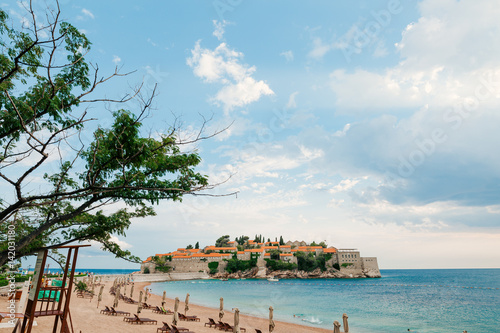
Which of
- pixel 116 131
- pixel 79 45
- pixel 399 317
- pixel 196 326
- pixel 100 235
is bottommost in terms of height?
pixel 399 317

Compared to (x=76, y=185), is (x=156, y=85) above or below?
above

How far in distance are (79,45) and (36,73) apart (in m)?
2.16

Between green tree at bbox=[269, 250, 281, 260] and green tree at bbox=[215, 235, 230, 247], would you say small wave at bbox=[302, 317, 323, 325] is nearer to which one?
green tree at bbox=[269, 250, 281, 260]

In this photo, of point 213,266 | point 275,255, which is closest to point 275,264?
point 275,255

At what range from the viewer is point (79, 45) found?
6152 mm

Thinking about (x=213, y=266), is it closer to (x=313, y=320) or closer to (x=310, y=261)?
(x=310, y=261)

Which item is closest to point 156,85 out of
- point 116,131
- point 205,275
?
point 116,131

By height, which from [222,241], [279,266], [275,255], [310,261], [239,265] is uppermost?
[222,241]

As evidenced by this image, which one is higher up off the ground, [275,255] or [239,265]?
[275,255]

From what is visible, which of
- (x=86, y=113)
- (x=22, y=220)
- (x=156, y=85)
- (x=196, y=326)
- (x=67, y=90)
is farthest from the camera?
(x=196, y=326)

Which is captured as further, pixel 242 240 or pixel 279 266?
pixel 242 240

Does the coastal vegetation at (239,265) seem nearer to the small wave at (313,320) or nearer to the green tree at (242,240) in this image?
the green tree at (242,240)

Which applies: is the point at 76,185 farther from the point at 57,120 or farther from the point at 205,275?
the point at 205,275

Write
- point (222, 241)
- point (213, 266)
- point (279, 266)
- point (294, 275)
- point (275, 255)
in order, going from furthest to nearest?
point (222, 241), point (275, 255), point (279, 266), point (213, 266), point (294, 275)
